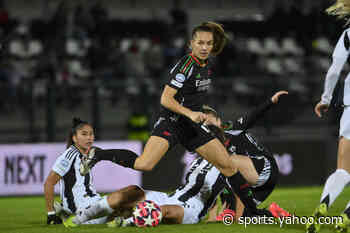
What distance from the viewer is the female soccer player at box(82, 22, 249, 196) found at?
21.1ft

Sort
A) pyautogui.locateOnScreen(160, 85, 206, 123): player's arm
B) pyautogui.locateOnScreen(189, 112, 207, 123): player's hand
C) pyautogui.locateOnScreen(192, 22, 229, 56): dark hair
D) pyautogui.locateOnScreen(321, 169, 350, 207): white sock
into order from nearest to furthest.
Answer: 1. pyautogui.locateOnScreen(321, 169, 350, 207): white sock
2. pyautogui.locateOnScreen(189, 112, 207, 123): player's hand
3. pyautogui.locateOnScreen(160, 85, 206, 123): player's arm
4. pyautogui.locateOnScreen(192, 22, 229, 56): dark hair

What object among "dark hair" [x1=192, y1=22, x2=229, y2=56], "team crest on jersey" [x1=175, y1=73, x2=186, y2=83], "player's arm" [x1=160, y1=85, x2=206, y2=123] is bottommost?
"player's arm" [x1=160, y1=85, x2=206, y2=123]

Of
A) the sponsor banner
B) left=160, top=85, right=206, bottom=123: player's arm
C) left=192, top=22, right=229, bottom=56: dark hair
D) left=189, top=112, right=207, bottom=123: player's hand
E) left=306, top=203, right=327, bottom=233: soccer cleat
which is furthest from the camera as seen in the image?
the sponsor banner

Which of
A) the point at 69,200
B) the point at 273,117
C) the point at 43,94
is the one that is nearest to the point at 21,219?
the point at 69,200

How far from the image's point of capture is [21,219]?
26.6 feet

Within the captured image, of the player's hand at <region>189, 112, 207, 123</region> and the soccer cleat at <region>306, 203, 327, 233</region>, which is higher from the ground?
the player's hand at <region>189, 112, 207, 123</region>

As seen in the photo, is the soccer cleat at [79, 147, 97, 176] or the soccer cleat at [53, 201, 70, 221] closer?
the soccer cleat at [79, 147, 97, 176]

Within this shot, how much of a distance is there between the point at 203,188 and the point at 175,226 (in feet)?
1.57

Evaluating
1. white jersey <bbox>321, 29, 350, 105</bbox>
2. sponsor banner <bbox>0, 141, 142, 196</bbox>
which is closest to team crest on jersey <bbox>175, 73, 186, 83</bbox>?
white jersey <bbox>321, 29, 350, 105</bbox>

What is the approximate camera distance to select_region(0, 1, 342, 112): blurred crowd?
13031 millimetres

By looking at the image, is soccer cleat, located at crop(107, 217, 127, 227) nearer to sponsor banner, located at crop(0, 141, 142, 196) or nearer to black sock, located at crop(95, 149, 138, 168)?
black sock, located at crop(95, 149, 138, 168)

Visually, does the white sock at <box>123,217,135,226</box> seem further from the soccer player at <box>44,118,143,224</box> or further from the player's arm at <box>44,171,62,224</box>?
the player's arm at <box>44,171,62,224</box>

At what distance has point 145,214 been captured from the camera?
6.48m

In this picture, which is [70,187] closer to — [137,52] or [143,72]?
[143,72]
